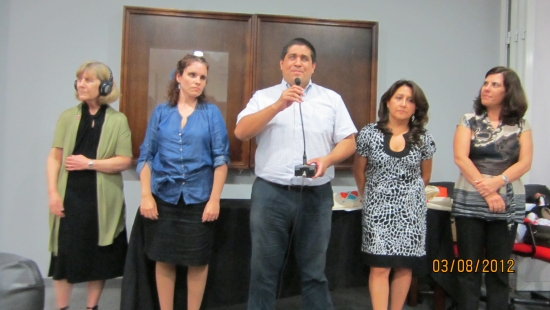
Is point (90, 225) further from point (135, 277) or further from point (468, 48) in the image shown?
point (468, 48)

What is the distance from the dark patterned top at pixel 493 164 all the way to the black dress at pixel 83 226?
190cm

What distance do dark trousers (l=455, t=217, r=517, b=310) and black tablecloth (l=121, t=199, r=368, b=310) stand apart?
53 centimetres

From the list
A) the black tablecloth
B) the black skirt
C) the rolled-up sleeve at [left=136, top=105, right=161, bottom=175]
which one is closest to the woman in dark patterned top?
the black tablecloth

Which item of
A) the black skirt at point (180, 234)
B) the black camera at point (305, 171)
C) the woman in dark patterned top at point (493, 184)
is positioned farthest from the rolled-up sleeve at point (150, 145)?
the woman in dark patterned top at point (493, 184)

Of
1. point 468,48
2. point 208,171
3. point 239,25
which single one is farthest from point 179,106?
point 468,48

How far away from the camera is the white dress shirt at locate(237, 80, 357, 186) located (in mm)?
1769

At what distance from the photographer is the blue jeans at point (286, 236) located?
1.76m

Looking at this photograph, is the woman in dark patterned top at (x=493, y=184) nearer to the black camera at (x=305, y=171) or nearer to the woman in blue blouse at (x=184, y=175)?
the black camera at (x=305, y=171)

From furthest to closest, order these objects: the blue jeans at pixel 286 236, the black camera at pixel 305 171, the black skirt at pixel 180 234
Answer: the black skirt at pixel 180 234 → the blue jeans at pixel 286 236 → the black camera at pixel 305 171

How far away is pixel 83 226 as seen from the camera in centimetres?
197

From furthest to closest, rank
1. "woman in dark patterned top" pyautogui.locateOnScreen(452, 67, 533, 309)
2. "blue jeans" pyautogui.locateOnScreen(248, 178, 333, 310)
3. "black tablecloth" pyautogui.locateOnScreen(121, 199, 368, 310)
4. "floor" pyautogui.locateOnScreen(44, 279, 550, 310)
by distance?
1. "floor" pyautogui.locateOnScreen(44, 279, 550, 310)
2. "black tablecloth" pyautogui.locateOnScreen(121, 199, 368, 310)
3. "woman in dark patterned top" pyautogui.locateOnScreen(452, 67, 533, 309)
4. "blue jeans" pyautogui.locateOnScreen(248, 178, 333, 310)

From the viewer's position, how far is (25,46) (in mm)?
2717

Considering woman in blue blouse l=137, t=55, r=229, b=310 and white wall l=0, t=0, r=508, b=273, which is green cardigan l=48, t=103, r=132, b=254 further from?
white wall l=0, t=0, r=508, b=273

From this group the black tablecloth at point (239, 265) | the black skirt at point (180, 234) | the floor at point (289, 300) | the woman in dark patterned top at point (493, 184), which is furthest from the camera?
the floor at point (289, 300)
